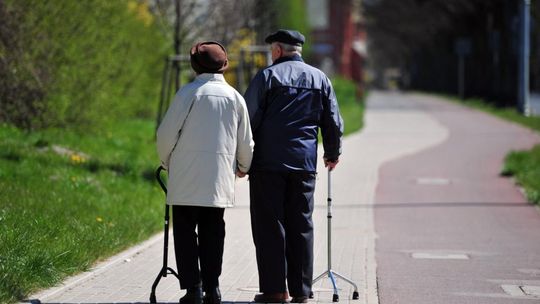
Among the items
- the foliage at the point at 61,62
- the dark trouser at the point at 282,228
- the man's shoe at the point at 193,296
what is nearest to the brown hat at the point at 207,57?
the dark trouser at the point at 282,228

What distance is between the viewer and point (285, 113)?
846 cm

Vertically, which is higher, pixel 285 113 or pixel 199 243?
pixel 285 113

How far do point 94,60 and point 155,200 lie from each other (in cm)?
562

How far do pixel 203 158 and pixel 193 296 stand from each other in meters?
0.86

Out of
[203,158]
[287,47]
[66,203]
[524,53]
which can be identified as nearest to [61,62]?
[66,203]

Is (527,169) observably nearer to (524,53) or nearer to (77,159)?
(77,159)

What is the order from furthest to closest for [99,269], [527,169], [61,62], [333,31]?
1. [333,31]
2. [527,169]
3. [61,62]
4. [99,269]

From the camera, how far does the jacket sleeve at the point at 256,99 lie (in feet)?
27.6

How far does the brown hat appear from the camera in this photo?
8164 millimetres

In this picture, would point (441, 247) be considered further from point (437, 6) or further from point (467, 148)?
point (437, 6)

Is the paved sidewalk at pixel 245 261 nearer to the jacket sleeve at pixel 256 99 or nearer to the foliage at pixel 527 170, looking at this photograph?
the jacket sleeve at pixel 256 99

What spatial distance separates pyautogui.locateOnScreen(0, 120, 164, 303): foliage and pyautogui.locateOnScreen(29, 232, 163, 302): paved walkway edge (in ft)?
0.23

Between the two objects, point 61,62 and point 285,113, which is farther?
point 61,62

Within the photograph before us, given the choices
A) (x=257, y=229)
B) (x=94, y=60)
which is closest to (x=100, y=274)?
(x=257, y=229)
